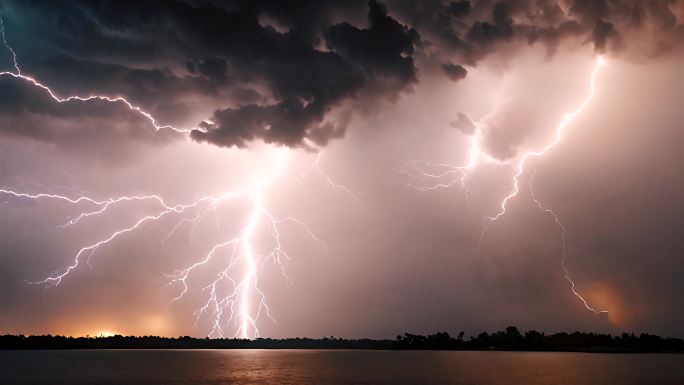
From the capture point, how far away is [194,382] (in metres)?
42.0

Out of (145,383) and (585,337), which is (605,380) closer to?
(145,383)

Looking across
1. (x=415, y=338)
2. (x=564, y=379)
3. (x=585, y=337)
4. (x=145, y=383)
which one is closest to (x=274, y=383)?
(x=145, y=383)

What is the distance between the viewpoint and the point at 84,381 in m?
41.2

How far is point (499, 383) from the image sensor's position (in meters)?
39.7

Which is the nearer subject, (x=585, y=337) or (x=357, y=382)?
(x=357, y=382)

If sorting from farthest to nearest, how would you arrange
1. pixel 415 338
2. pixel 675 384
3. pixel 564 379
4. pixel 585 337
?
pixel 415 338 < pixel 585 337 < pixel 564 379 < pixel 675 384

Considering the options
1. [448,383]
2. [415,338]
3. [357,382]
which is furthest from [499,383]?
[415,338]

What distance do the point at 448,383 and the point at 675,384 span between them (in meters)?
15.5

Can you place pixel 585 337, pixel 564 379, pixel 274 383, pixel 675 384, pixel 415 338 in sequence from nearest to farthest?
pixel 675 384
pixel 274 383
pixel 564 379
pixel 585 337
pixel 415 338

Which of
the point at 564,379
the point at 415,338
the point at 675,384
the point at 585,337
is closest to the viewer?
the point at 675,384

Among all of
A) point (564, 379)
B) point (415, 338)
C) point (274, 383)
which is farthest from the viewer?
point (415, 338)

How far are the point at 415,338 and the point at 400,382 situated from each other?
15428 centimetres

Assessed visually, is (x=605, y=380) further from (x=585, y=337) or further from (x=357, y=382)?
(x=585, y=337)

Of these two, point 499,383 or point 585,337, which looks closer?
point 499,383
